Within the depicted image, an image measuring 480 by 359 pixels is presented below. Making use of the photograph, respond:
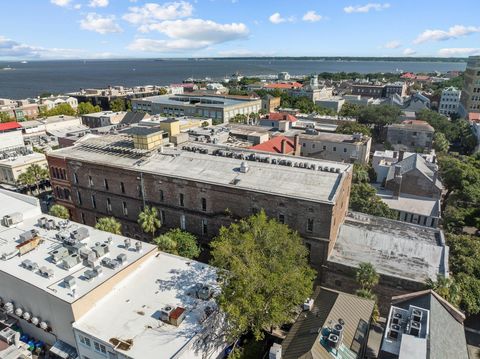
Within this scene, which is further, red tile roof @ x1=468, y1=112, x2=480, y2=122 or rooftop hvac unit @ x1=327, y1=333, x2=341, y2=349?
red tile roof @ x1=468, y1=112, x2=480, y2=122

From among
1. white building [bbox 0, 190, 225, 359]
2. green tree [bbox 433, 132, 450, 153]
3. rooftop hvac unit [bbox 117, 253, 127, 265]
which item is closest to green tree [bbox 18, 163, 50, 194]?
white building [bbox 0, 190, 225, 359]

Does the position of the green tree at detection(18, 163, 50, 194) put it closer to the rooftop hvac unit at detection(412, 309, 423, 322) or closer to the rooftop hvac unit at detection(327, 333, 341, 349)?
the rooftop hvac unit at detection(327, 333, 341, 349)

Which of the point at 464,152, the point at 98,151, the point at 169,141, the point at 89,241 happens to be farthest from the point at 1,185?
the point at 464,152

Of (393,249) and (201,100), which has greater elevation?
(201,100)

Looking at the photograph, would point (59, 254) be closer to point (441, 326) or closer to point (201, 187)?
point (201, 187)

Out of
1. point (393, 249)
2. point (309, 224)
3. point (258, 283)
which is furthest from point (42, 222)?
point (393, 249)
